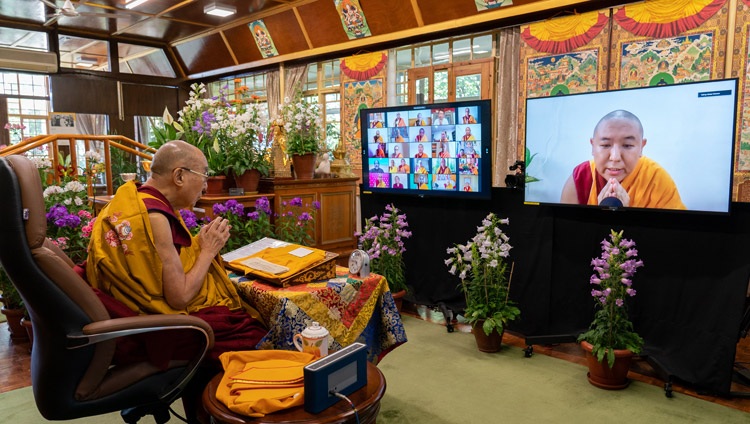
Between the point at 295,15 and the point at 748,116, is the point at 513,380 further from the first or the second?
the point at 295,15

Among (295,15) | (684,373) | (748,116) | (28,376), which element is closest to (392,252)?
(684,373)

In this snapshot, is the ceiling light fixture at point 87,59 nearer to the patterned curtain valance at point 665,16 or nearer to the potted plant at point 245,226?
the potted plant at point 245,226

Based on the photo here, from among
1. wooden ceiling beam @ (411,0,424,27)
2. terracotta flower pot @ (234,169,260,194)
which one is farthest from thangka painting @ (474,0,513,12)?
terracotta flower pot @ (234,169,260,194)

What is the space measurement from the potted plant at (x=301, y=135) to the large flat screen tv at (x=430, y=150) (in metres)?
0.45

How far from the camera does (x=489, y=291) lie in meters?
3.46

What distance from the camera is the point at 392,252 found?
407 centimetres

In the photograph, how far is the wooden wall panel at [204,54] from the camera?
8680mm

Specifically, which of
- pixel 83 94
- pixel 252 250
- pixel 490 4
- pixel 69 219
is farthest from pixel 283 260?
pixel 83 94

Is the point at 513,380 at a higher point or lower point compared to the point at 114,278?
lower

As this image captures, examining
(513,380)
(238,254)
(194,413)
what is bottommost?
(513,380)

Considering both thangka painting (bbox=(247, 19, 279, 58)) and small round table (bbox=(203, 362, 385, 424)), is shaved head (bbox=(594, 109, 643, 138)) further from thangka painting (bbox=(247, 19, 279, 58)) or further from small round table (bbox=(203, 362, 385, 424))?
thangka painting (bbox=(247, 19, 279, 58))

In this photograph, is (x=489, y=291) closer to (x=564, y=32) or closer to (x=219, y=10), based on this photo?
(x=564, y=32)

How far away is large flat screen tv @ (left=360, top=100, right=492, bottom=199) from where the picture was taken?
3.80 m

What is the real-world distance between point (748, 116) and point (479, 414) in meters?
3.38
